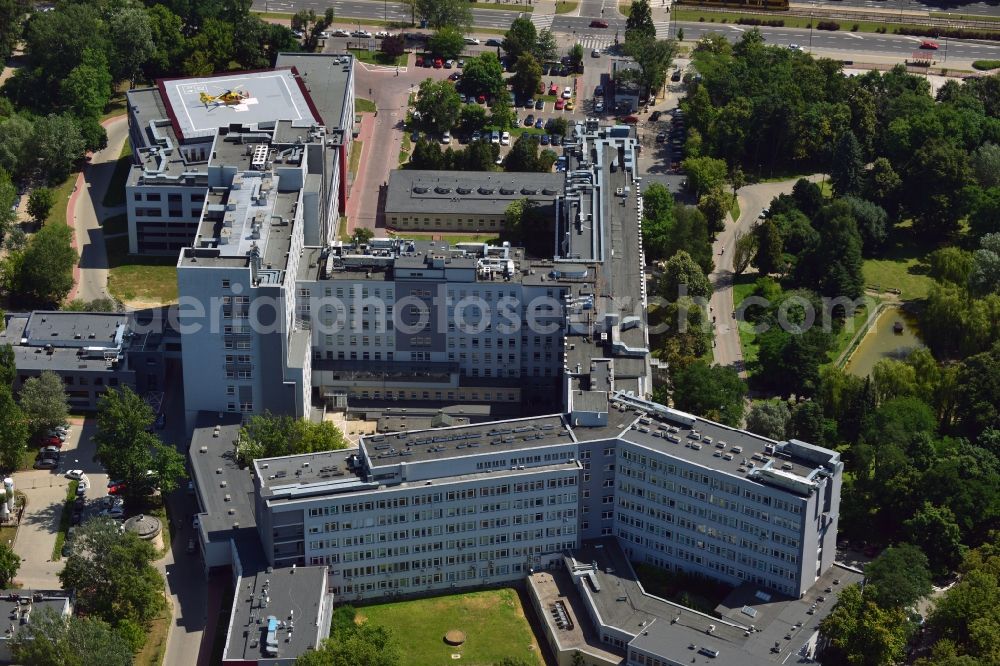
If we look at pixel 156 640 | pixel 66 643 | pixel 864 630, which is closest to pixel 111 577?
pixel 156 640

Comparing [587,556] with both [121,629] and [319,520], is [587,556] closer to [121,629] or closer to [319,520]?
[319,520]

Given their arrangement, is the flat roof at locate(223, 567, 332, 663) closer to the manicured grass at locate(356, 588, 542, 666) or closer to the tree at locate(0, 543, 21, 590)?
the manicured grass at locate(356, 588, 542, 666)

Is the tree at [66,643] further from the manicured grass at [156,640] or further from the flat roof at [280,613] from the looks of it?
the flat roof at [280,613]

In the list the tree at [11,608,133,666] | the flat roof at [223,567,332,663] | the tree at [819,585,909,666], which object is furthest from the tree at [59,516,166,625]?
the tree at [819,585,909,666]

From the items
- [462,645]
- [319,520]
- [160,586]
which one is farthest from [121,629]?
[462,645]

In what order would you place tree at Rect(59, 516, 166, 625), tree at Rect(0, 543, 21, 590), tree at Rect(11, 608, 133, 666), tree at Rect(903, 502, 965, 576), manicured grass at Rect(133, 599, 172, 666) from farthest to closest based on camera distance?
1. tree at Rect(903, 502, 965, 576)
2. tree at Rect(0, 543, 21, 590)
3. tree at Rect(59, 516, 166, 625)
4. manicured grass at Rect(133, 599, 172, 666)
5. tree at Rect(11, 608, 133, 666)

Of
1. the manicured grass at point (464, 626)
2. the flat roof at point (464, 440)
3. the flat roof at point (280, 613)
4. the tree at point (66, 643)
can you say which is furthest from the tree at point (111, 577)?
the flat roof at point (464, 440)

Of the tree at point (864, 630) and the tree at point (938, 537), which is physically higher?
the tree at point (938, 537)
